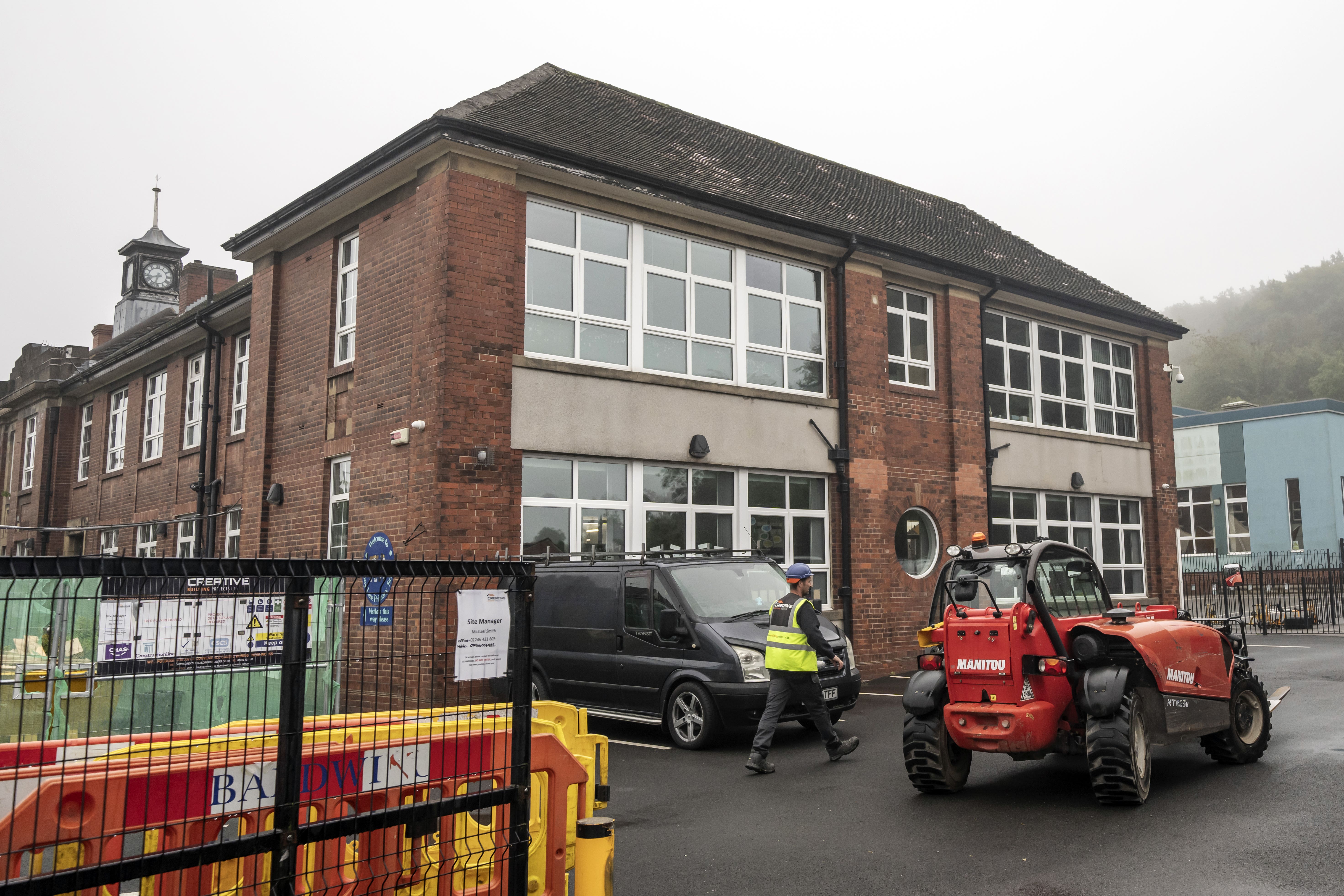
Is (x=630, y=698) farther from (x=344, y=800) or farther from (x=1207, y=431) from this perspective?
(x=1207, y=431)

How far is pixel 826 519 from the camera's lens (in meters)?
17.1

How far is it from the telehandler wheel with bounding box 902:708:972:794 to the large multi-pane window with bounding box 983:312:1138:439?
1306 centimetres

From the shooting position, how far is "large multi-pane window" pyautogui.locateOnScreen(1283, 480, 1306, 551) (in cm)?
3822

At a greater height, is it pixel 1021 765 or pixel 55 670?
pixel 55 670

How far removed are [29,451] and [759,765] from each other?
2798 cm

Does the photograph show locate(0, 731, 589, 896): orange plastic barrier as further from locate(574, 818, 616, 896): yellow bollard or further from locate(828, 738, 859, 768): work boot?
locate(828, 738, 859, 768): work boot

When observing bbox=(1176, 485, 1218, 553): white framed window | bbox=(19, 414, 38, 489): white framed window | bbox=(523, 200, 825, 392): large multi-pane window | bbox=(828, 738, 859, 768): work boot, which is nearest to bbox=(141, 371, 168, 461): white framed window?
bbox=(19, 414, 38, 489): white framed window

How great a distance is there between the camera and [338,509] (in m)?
15.1

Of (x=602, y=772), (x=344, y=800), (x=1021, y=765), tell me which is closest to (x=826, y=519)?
(x=1021, y=765)

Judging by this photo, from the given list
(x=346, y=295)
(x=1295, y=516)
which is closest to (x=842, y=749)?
(x=346, y=295)

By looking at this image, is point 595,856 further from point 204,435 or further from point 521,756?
point 204,435

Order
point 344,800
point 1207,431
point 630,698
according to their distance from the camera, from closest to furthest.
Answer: point 344,800 → point 630,698 → point 1207,431

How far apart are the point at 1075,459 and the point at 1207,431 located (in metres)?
23.4

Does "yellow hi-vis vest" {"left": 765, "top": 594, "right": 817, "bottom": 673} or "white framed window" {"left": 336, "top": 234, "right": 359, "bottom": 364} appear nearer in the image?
"yellow hi-vis vest" {"left": 765, "top": 594, "right": 817, "bottom": 673}
